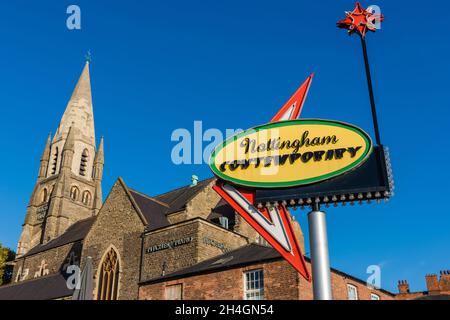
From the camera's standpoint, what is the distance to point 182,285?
91.2 ft

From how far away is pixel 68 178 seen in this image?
77.7m

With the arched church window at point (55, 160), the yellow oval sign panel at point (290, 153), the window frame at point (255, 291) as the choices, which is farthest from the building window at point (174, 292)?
the arched church window at point (55, 160)

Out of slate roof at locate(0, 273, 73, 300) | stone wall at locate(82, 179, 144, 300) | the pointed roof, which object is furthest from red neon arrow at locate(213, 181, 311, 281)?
the pointed roof

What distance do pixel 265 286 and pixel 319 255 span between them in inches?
440

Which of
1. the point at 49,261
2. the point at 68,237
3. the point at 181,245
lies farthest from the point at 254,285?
the point at 68,237

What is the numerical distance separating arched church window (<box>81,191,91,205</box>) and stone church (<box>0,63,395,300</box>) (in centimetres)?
493

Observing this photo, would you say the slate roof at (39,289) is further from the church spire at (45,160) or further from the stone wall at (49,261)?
the church spire at (45,160)

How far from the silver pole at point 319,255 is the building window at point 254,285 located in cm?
1115

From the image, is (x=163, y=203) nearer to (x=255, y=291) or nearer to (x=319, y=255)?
(x=255, y=291)

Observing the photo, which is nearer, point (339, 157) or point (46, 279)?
point (339, 157)
